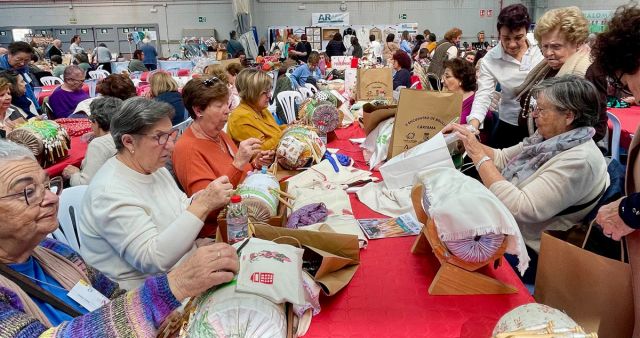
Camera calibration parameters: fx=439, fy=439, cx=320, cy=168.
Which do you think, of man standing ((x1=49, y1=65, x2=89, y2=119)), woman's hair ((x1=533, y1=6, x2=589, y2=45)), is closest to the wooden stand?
woman's hair ((x1=533, y1=6, x2=589, y2=45))

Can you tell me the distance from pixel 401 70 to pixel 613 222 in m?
5.57

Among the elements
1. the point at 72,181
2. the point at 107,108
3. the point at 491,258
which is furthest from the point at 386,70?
the point at 491,258

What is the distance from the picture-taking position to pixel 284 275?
1171 mm

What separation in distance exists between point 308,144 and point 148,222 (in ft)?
4.10

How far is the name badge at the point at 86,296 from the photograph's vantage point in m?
1.31

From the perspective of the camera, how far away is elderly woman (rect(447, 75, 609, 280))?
5.93 ft

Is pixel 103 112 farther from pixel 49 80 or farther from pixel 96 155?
pixel 49 80

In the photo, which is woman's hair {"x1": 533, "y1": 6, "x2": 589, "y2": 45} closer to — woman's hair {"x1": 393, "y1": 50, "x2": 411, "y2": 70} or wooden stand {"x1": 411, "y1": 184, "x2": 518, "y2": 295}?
wooden stand {"x1": 411, "y1": 184, "x2": 518, "y2": 295}

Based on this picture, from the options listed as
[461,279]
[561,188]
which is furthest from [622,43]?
[461,279]

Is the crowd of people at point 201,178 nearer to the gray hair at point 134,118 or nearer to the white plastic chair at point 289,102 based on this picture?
the gray hair at point 134,118

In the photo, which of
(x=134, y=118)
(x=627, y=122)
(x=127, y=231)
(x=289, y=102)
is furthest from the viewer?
(x=289, y=102)

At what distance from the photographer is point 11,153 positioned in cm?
120

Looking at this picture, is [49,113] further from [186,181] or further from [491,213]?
[491,213]

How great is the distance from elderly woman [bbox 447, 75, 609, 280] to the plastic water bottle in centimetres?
109
